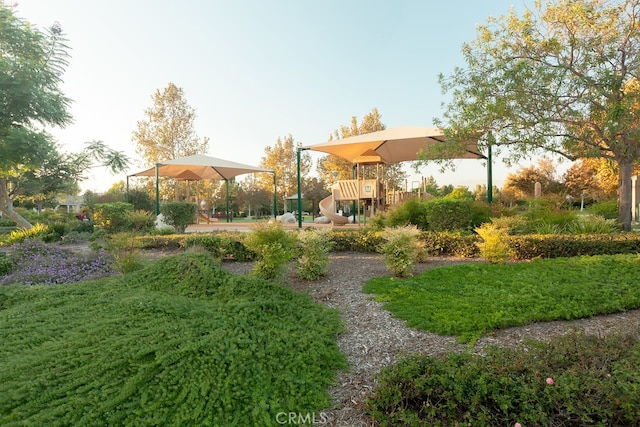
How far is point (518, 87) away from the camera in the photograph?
702 centimetres

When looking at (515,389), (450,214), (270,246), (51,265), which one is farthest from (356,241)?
(51,265)

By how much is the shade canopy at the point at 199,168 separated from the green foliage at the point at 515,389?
463 inches

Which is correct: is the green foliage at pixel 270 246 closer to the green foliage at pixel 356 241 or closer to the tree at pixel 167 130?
the green foliage at pixel 356 241

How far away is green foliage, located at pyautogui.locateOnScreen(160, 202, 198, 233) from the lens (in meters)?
10.3

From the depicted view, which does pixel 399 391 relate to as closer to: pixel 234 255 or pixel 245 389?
pixel 245 389

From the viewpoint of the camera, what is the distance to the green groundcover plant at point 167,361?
2.00 meters

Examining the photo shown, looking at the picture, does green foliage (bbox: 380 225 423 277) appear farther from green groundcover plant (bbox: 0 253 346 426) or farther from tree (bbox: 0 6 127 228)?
tree (bbox: 0 6 127 228)

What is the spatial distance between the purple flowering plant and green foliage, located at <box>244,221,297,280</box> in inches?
107

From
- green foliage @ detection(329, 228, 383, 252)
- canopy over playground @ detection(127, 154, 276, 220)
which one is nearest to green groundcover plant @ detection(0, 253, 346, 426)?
green foliage @ detection(329, 228, 383, 252)

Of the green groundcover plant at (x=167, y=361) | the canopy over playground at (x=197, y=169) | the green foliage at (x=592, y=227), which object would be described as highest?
the canopy over playground at (x=197, y=169)

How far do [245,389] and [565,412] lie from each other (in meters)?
1.66

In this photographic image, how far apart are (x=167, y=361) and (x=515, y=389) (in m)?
1.98

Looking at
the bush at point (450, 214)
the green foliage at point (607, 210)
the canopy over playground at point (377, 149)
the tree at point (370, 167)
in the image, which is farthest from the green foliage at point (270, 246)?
the tree at point (370, 167)

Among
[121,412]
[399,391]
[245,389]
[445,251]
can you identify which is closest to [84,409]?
[121,412]
